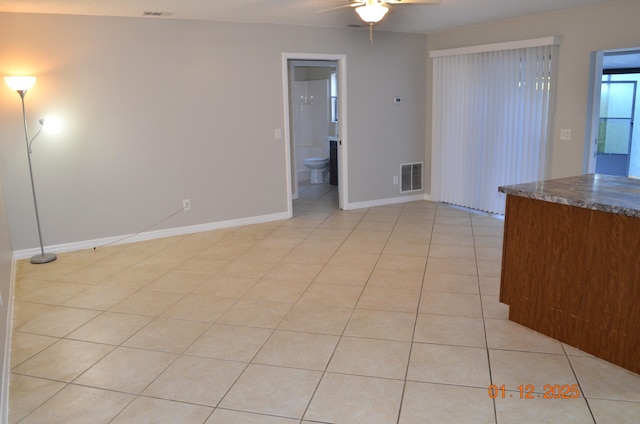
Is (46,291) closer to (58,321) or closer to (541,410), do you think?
(58,321)

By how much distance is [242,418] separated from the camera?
7.11 ft

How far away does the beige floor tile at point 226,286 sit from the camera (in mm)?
3637

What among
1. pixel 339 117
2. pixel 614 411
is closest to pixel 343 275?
pixel 614 411

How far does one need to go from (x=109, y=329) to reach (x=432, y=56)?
5153mm

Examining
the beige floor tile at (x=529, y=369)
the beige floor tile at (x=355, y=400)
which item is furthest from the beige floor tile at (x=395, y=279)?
the beige floor tile at (x=355, y=400)

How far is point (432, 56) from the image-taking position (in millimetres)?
6328

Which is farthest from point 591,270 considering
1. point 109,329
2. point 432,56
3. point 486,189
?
point 432,56

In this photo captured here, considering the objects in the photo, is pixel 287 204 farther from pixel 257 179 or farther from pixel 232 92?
pixel 232 92

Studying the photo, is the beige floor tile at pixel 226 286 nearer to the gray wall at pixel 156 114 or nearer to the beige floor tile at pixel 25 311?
the beige floor tile at pixel 25 311

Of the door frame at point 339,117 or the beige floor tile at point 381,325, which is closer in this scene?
the beige floor tile at point 381,325

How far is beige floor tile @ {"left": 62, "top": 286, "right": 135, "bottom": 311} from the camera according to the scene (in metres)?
3.49

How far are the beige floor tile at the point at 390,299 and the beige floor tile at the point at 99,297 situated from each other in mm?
1818

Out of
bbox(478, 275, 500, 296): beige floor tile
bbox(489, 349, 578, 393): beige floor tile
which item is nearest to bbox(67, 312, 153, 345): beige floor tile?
bbox(489, 349, 578, 393): beige floor tile

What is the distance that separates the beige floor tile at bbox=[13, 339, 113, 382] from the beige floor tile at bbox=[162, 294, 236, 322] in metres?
0.54
